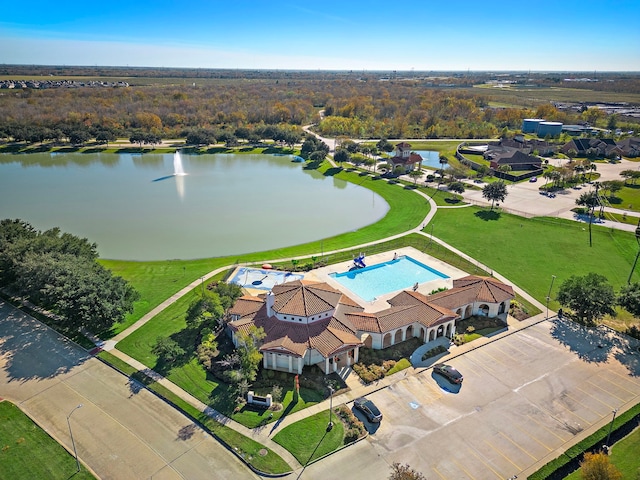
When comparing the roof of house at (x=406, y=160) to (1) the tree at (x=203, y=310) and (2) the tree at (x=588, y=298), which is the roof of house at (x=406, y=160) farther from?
(1) the tree at (x=203, y=310)

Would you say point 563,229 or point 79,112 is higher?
point 79,112

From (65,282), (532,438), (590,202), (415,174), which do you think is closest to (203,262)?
(65,282)

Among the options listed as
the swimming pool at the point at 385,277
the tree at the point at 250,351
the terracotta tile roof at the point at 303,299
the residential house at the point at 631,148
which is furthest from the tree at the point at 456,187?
the residential house at the point at 631,148

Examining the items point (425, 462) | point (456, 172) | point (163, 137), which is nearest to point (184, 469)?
point (425, 462)

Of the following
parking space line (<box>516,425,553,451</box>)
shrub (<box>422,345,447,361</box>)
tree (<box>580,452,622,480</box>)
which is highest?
tree (<box>580,452,622,480</box>)

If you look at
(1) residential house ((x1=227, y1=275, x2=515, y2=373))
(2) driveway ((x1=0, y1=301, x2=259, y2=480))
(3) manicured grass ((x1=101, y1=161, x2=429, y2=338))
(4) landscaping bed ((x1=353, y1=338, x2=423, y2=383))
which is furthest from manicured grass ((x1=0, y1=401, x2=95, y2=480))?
(4) landscaping bed ((x1=353, y1=338, x2=423, y2=383))

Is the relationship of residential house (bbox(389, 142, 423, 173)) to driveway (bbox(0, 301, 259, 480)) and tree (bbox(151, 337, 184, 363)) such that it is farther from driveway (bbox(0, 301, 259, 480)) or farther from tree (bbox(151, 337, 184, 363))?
driveway (bbox(0, 301, 259, 480))

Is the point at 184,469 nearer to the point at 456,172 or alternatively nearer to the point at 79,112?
the point at 456,172
